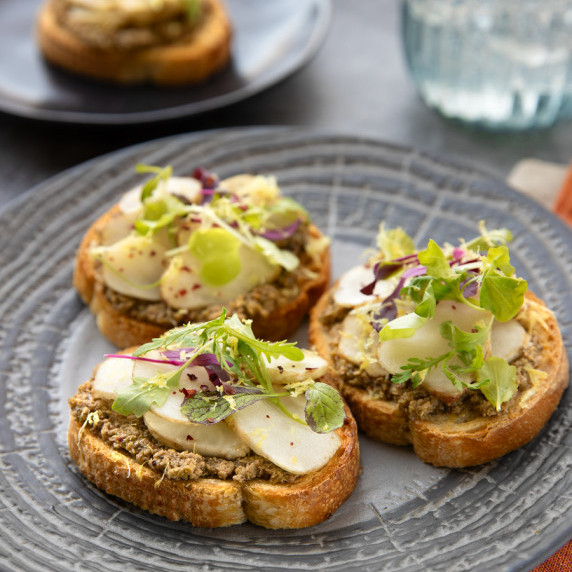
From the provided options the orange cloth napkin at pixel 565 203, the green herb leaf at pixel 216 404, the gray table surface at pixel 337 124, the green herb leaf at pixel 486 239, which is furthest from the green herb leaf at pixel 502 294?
the gray table surface at pixel 337 124

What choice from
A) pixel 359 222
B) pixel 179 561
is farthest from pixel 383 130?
pixel 179 561

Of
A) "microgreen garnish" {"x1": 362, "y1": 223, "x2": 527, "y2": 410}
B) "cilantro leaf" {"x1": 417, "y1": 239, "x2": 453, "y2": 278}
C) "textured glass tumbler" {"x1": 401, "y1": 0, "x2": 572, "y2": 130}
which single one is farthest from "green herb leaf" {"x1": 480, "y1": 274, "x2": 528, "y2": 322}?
"textured glass tumbler" {"x1": 401, "y1": 0, "x2": 572, "y2": 130}

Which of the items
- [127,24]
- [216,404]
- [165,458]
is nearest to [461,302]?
[216,404]

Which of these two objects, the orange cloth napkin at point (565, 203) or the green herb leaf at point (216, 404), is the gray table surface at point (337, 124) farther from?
the green herb leaf at point (216, 404)

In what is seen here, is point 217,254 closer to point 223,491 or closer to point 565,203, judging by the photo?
point 223,491

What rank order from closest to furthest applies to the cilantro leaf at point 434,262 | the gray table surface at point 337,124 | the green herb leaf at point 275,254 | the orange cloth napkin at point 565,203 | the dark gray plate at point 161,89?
the cilantro leaf at point 434,262 → the green herb leaf at point 275,254 → the orange cloth napkin at point 565,203 → the dark gray plate at point 161,89 → the gray table surface at point 337,124

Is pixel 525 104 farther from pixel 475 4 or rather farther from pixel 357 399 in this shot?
pixel 357 399
